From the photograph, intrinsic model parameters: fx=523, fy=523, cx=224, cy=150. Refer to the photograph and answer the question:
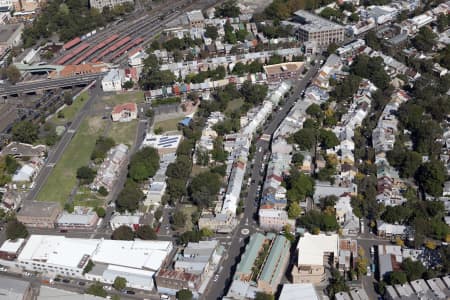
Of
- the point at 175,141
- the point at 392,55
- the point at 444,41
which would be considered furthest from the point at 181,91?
the point at 444,41

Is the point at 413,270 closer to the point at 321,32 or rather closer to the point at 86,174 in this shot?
the point at 86,174

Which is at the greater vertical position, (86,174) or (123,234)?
(86,174)

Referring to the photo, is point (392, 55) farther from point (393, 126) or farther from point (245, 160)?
point (245, 160)

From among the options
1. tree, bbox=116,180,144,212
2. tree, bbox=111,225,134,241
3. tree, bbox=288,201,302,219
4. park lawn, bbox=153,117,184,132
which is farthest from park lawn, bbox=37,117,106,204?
tree, bbox=288,201,302,219

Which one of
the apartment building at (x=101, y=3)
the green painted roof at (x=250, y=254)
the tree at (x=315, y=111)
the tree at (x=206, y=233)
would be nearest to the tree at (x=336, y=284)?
the green painted roof at (x=250, y=254)

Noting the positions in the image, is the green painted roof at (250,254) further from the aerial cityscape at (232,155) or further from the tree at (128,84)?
the tree at (128,84)

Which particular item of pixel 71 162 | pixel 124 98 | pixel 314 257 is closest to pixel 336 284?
pixel 314 257
